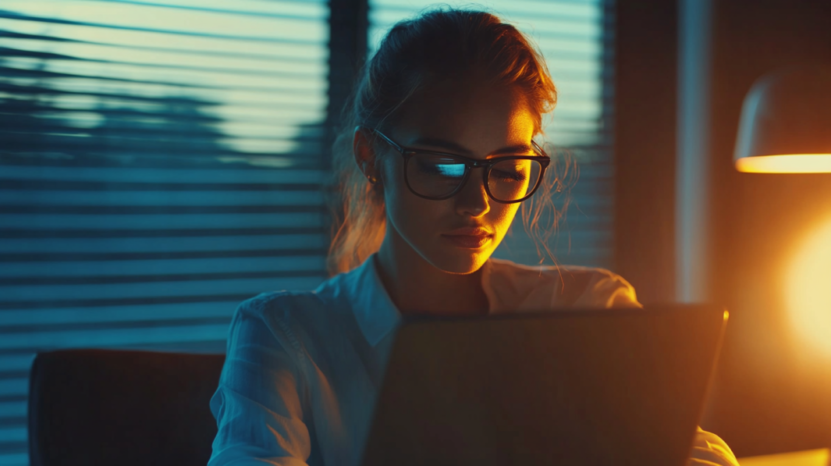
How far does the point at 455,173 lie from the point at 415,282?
301 millimetres

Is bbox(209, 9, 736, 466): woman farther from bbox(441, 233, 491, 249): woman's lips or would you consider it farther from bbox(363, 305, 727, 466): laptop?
bbox(363, 305, 727, 466): laptop

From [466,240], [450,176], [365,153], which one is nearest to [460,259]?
[466,240]

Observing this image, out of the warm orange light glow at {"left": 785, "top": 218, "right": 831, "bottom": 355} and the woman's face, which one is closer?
the woman's face

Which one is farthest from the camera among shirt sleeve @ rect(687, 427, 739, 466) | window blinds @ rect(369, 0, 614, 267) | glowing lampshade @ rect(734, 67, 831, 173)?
window blinds @ rect(369, 0, 614, 267)

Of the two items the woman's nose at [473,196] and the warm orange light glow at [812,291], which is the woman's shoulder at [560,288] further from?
the warm orange light glow at [812,291]

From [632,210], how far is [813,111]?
0.86m

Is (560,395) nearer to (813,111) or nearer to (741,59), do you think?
(813,111)

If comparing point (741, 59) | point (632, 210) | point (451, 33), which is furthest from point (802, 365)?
point (451, 33)

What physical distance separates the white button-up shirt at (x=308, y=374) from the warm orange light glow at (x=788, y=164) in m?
0.79

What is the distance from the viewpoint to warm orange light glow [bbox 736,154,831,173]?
1.53m

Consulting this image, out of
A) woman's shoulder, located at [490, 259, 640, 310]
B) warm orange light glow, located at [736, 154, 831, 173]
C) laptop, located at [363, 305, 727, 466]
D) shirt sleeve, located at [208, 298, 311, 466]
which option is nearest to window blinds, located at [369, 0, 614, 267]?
warm orange light glow, located at [736, 154, 831, 173]

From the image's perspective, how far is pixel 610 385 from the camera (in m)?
0.43

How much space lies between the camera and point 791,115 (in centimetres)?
130

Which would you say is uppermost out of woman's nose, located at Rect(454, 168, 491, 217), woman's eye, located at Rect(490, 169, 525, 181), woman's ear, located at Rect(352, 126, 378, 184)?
woman's ear, located at Rect(352, 126, 378, 184)
